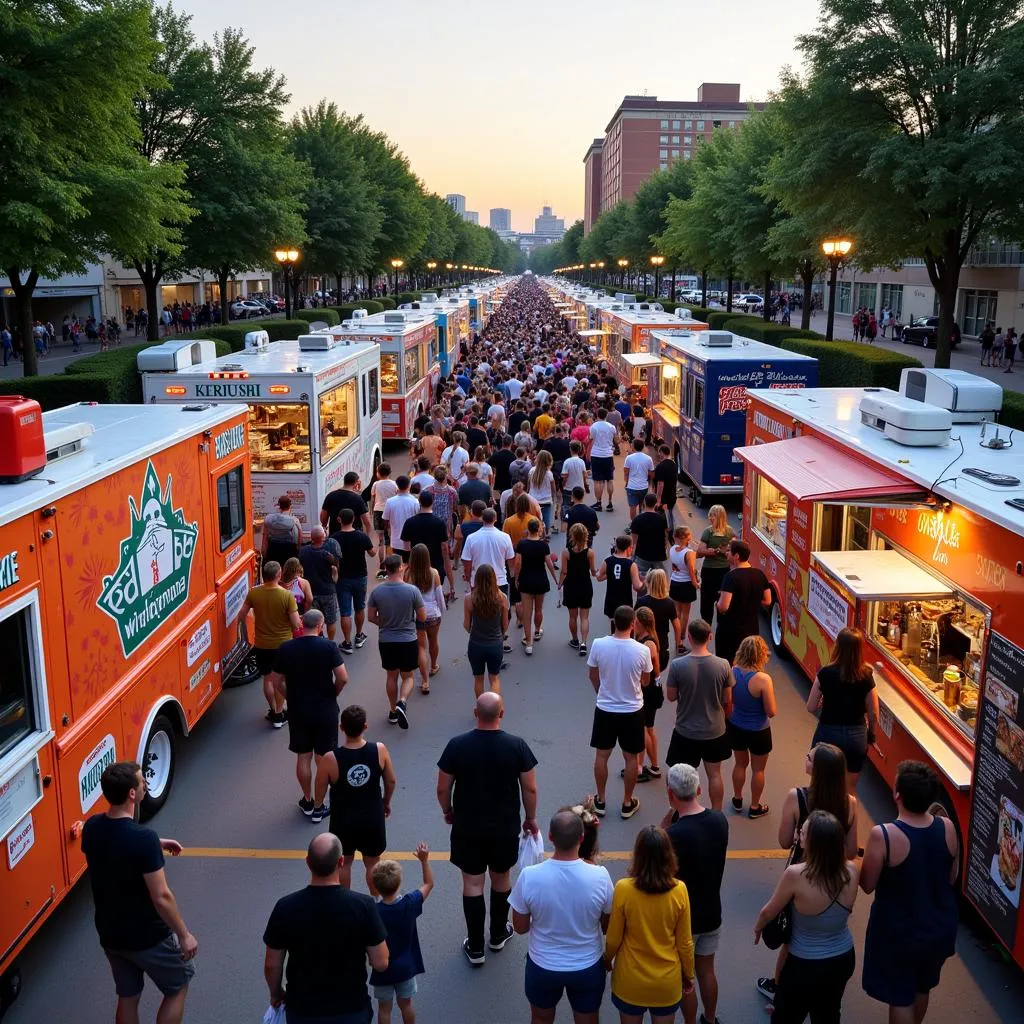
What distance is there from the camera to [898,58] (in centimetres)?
2066

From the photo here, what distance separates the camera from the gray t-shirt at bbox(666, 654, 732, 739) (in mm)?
6848

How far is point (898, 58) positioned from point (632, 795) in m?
18.9

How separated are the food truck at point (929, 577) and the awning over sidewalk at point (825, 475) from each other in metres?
0.02

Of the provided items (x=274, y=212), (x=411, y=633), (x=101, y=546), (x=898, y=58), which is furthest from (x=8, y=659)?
(x=274, y=212)

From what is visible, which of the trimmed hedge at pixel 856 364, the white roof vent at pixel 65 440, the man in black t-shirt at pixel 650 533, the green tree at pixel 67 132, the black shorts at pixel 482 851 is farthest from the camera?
the trimmed hedge at pixel 856 364

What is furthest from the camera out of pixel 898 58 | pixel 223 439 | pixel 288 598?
pixel 898 58

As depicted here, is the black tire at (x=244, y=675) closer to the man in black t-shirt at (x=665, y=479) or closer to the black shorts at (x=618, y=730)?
the black shorts at (x=618, y=730)

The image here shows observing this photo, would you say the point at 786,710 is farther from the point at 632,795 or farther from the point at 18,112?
the point at 18,112

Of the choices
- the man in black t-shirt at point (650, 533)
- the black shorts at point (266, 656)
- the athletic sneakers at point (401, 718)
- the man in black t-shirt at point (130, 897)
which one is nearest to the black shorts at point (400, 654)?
the athletic sneakers at point (401, 718)

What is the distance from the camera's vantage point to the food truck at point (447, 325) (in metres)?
31.7

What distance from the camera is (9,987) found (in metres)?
5.29

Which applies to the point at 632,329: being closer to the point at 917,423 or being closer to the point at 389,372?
the point at 389,372

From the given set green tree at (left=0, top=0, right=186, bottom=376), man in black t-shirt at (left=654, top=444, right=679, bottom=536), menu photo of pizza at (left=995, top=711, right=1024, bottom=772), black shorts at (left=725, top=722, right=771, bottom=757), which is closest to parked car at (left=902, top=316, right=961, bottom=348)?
man in black t-shirt at (left=654, top=444, right=679, bottom=536)

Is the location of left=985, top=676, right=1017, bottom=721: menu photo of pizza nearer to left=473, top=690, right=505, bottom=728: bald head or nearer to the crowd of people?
the crowd of people
